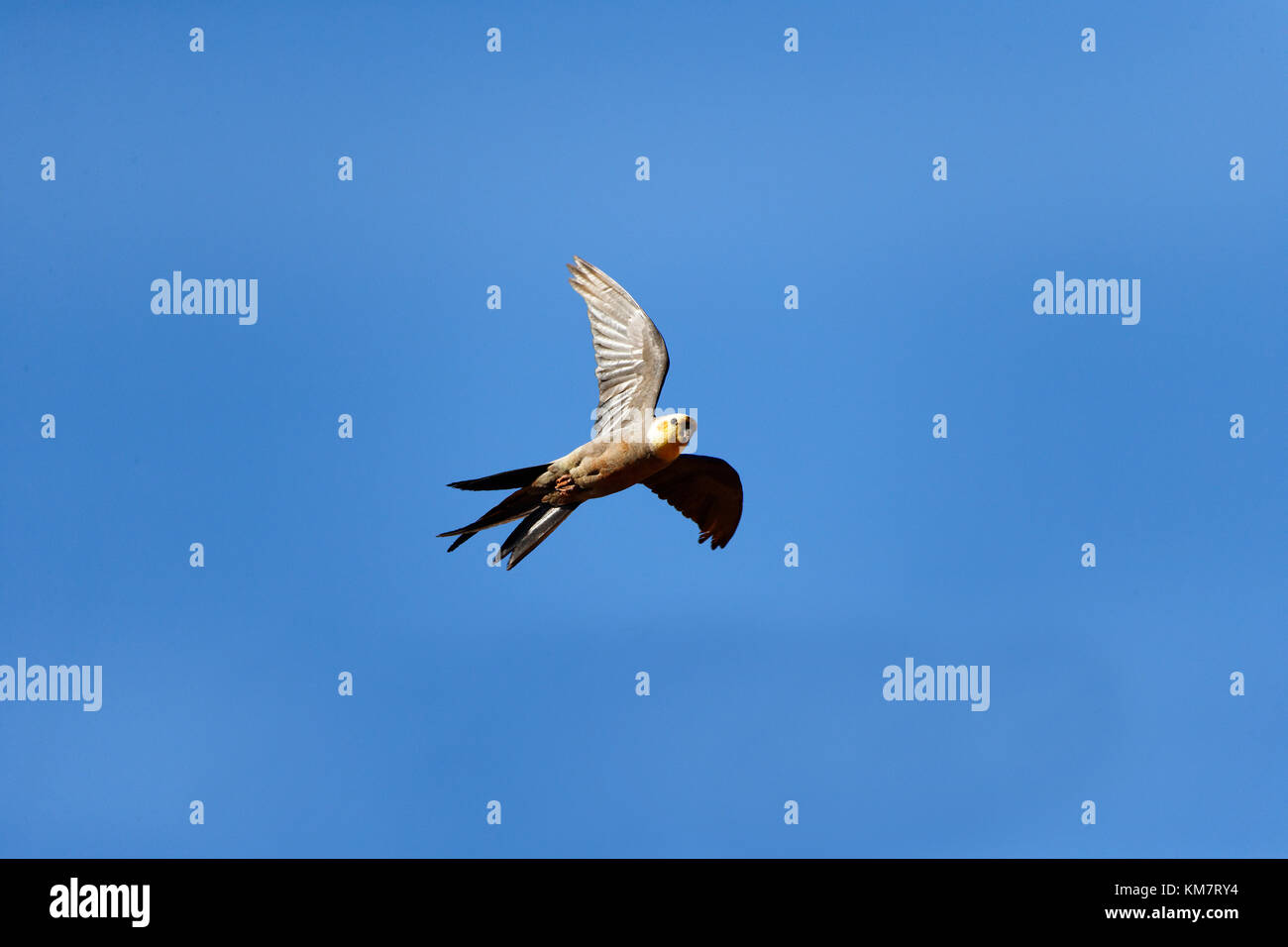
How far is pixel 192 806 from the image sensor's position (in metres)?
18.6

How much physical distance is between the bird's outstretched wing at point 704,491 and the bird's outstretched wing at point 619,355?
3.22 feet

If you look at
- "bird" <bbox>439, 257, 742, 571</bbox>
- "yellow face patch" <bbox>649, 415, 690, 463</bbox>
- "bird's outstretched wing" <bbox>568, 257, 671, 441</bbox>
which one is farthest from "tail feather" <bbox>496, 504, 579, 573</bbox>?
"yellow face patch" <bbox>649, 415, 690, 463</bbox>

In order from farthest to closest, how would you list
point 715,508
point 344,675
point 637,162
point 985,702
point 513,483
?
point 985,702, point 344,675, point 637,162, point 715,508, point 513,483

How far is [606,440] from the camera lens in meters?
14.6

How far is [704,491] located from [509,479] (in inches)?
98.1

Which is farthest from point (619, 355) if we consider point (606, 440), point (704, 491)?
point (704, 491)

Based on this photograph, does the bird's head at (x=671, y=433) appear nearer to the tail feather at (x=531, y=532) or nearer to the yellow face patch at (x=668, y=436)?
the yellow face patch at (x=668, y=436)

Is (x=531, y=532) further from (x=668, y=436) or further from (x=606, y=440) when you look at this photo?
(x=668, y=436)

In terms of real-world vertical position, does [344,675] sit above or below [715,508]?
below

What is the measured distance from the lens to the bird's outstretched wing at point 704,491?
15.7m

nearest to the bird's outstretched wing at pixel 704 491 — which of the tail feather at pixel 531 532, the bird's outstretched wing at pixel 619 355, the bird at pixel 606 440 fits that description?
the bird at pixel 606 440
